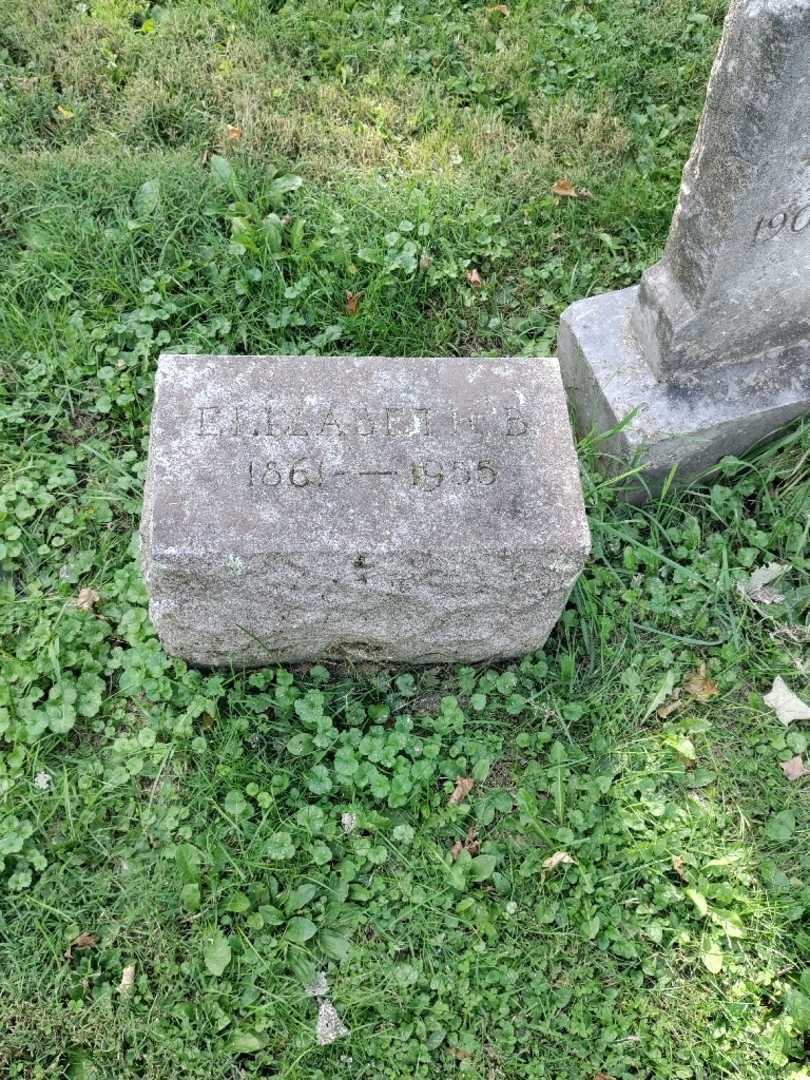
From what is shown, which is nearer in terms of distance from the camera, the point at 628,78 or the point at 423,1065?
the point at 423,1065

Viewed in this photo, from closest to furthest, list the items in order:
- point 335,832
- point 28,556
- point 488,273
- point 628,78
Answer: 1. point 335,832
2. point 28,556
3. point 488,273
4. point 628,78

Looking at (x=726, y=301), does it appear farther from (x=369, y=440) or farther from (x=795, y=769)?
(x=795, y=769)

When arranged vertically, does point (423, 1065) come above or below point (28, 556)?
below

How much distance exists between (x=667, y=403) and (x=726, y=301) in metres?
0.36

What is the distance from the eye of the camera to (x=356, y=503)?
227cm

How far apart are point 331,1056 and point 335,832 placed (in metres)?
0.53

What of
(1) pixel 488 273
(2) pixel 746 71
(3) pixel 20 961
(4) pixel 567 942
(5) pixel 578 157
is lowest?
(3) pixel 20 961

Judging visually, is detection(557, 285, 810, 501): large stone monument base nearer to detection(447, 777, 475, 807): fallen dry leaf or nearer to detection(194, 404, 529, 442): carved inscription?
detection(194, 404, 529, 442): carved inscription

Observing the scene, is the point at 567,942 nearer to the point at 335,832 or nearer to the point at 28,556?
the point at 335,832

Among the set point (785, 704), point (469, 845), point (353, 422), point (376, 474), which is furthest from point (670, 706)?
point (353, 422)

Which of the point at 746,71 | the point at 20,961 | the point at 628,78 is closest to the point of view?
the point at 746,71

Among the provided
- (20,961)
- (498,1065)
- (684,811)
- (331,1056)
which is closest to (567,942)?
(498,1065)

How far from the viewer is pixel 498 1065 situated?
7.30ft

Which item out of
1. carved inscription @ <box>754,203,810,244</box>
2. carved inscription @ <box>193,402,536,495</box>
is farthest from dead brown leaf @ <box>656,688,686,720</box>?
carved inscription @ <box>754,203,810,244</box>
